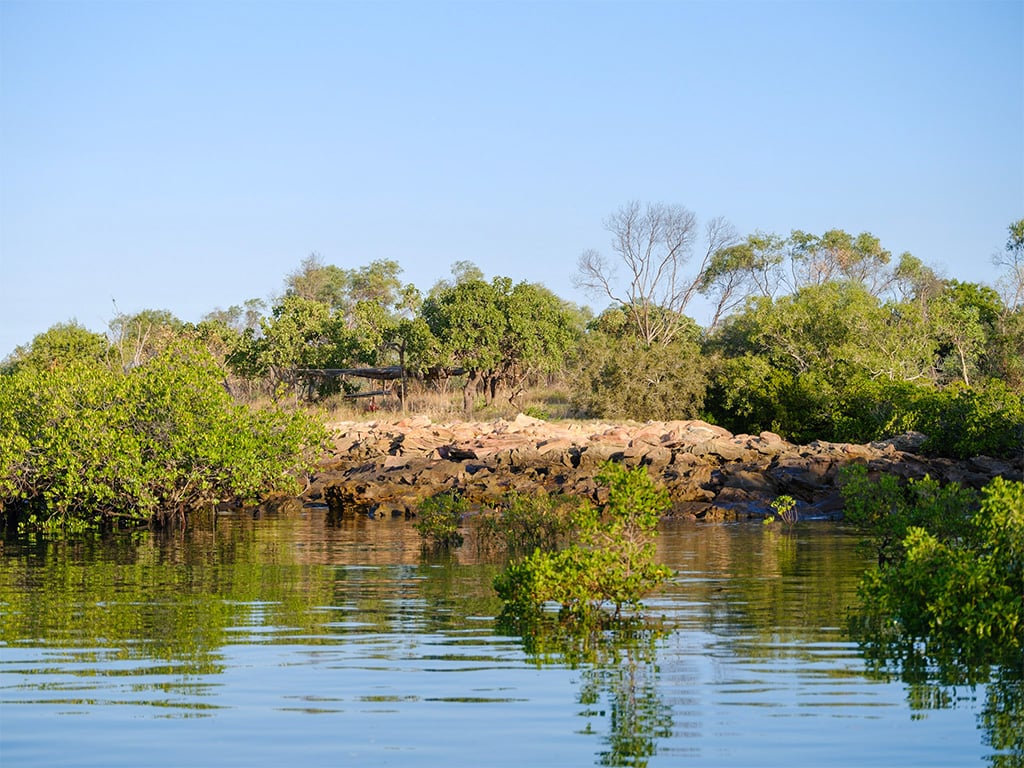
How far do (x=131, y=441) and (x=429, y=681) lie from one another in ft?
46.9

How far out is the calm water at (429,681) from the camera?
771cm

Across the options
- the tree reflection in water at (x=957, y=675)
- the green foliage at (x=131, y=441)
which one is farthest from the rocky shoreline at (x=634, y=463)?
the tree reflection in water at (x=957, y=675)

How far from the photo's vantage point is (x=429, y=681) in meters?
9.64

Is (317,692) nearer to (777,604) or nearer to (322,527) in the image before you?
(777,604)

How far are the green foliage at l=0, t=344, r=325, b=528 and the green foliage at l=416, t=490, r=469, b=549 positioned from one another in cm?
391

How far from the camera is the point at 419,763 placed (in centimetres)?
744

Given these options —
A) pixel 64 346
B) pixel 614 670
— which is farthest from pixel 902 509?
pixel 64 346

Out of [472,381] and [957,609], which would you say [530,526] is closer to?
[957,609]

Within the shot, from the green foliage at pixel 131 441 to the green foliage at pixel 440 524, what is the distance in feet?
12.8

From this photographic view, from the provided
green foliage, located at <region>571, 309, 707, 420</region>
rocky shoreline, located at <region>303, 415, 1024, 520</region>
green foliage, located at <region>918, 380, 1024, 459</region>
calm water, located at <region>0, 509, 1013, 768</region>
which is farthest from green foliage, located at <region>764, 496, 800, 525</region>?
green foliage, located at <region>571, 309, 707, 420</region>

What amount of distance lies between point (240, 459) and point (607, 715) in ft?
53.2

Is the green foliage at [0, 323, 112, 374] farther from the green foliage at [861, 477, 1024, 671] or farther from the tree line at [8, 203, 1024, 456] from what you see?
the green foliage at [861, 477, 1024, 671]

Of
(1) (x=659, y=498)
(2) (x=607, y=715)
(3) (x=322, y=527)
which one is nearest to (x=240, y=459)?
(3) (x=322, y=527)

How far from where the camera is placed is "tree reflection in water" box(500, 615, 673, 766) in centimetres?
791
